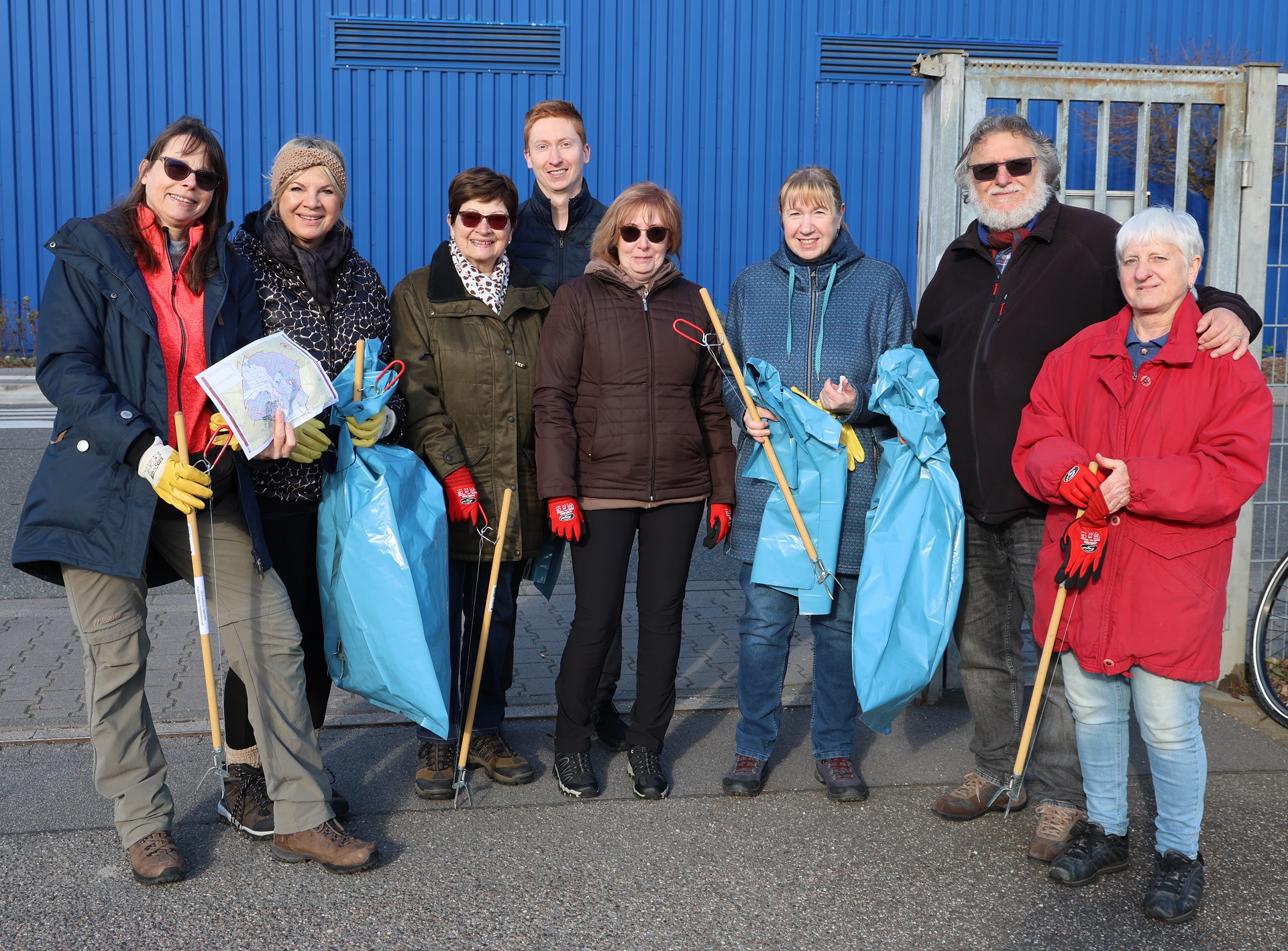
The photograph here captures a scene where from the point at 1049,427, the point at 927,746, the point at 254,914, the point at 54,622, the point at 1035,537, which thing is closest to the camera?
the point at 254,914

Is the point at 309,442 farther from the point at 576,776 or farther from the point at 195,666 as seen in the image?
the point at 195,666

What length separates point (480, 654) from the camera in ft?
12.1

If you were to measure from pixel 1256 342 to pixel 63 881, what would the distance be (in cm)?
439

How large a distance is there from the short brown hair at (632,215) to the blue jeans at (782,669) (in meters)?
1.13

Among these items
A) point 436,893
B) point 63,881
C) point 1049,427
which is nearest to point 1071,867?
point 1049,427

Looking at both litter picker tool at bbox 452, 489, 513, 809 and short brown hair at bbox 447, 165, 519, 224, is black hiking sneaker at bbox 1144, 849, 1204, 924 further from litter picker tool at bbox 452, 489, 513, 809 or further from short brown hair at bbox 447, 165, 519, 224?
short brown hair at bbox 447, 165, 519, 224

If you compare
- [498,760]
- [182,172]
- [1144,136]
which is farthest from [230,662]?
[1144,136]

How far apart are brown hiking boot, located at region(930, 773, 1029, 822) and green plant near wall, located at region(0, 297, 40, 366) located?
1471cm

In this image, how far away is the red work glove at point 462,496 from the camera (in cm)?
362

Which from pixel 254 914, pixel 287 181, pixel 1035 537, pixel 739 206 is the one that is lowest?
pixel 254 914

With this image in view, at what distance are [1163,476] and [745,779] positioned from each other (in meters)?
1.65

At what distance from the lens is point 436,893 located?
10.0ft

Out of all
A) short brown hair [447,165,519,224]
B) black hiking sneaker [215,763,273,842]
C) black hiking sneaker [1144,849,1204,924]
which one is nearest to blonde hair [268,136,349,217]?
short brown hair [447,165,519,224]

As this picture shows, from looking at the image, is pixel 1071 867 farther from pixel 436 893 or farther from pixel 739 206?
pixel 739 206
